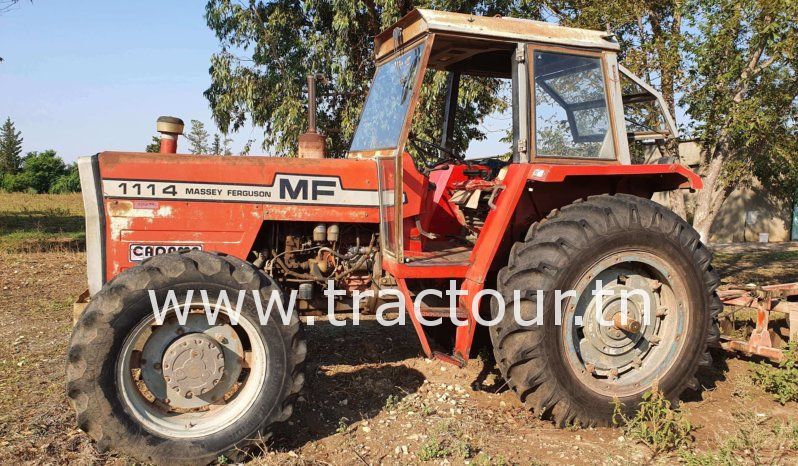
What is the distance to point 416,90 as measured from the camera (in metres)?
3.78

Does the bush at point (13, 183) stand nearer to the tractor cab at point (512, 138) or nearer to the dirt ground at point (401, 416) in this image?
the dirt ground at point (401, 416)

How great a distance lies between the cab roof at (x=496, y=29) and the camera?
12.0 ft

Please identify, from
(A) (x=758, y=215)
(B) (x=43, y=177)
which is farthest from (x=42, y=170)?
(A) (x=758, y=215)

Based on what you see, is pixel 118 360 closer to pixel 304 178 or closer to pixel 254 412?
pixel 254 412

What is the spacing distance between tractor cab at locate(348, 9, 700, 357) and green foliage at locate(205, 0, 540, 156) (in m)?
5.84

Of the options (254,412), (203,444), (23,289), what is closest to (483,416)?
(254,412)

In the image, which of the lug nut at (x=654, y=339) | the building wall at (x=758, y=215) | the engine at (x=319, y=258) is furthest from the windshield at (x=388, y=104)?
the building wall at (x=758, y=215)

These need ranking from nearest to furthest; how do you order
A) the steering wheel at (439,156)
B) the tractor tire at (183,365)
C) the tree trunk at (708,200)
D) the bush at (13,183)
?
the tractor tire at (183,365) → the steering wheel at (439,156) → the tree trunk at (708,200) → the bush at (13,183)

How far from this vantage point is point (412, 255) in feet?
12.7

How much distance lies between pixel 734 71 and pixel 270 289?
5.64 meters

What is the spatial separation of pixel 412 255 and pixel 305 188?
811mm

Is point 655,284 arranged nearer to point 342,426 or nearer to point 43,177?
point 342,426

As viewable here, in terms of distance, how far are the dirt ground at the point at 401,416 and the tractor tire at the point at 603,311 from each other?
0.23m

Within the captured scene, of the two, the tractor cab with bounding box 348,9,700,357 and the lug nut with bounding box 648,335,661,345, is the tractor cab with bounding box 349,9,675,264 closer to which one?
the tractor cab with bounding box 348,9,700,357
